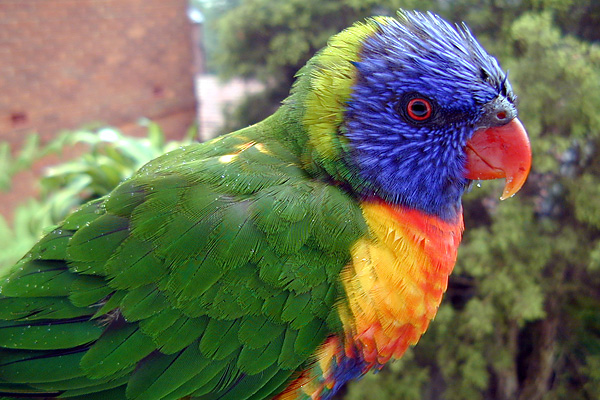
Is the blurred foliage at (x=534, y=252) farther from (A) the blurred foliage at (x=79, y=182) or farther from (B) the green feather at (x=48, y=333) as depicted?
(B) the green feather at (x=48, y=333)

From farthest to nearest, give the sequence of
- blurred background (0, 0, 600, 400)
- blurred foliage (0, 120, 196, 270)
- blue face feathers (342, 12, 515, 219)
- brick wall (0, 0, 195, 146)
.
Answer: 1. brick wall (0, 0, 195, 146)
2. blurred background (0, 0, 600, 400)
3. blurred foliage (0, 120, 196, 270)
4. blue face feathers (342, 12, 515, 219)

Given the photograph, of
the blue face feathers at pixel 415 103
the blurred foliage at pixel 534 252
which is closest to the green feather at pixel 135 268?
the blue face feathers at pixel 415 103

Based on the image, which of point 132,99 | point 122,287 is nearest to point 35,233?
point 122,287

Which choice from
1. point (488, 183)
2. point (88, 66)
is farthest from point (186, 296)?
point (88, 66)

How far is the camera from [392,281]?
4.70ft

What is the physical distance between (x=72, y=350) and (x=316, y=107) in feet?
3.61

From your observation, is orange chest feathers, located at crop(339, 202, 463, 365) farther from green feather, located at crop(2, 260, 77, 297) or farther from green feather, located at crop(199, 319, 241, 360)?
green feather, located at crop(2, 260, 77, 297)

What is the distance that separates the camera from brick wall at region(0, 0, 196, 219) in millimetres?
5332

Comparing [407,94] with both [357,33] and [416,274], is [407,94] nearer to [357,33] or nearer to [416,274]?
[357,33]

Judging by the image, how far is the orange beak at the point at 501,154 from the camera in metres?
1.44

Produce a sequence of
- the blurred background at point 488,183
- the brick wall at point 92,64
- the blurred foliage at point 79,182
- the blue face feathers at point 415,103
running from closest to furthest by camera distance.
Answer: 1. the blue face feathers at point 415,103
2. the blurred foliage at point 79,182
3. the blurred background at point 488,183
4. the brick wall at point 92,64

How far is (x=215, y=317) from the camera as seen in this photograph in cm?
Result: 141

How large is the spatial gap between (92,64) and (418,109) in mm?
5935

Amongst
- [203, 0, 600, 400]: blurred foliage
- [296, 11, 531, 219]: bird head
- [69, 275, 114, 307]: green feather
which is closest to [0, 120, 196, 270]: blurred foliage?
[69, 275, 114, 307]: green feather
